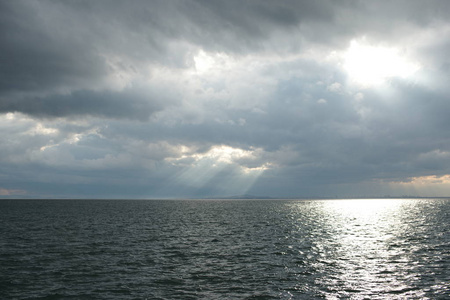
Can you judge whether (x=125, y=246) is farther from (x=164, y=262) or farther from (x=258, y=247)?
(x=258, y=247)

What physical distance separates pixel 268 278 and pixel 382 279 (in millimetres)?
11340

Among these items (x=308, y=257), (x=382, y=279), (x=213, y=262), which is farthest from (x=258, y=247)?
(x=382, y=279)

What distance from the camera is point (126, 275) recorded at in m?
31.4

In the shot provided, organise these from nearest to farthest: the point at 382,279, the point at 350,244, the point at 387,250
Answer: the point at 382,279
the point at 387,250
the point at 350,244

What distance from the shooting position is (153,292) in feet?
86.1

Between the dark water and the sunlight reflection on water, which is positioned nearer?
the dark water

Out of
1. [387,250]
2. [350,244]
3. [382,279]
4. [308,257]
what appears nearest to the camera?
[382,279]

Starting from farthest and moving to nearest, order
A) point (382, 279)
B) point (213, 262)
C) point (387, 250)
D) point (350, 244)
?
point (350, 244) → point (387, 250) → point (213, 262) → point (382, 279)

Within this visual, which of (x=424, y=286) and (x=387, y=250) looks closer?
(x=424, y=286)

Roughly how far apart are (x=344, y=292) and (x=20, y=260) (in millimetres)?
37403

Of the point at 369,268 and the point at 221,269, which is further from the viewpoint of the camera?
the point at 369,268

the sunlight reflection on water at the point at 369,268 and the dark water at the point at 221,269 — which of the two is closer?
the dark water at the point at 221,269

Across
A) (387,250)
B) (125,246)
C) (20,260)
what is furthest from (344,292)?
(20,260)

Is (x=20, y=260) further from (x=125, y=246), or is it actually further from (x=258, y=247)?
(x=258, y=247)
